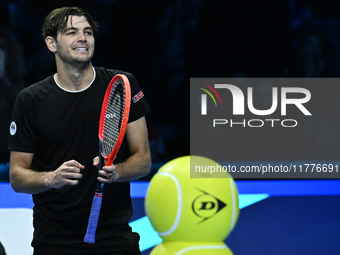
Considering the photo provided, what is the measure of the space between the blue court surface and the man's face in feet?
4.91

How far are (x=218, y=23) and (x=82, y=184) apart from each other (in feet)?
7.41

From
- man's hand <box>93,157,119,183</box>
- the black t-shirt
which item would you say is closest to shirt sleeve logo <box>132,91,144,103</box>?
the black t-shirt

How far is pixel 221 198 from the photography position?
3.38m

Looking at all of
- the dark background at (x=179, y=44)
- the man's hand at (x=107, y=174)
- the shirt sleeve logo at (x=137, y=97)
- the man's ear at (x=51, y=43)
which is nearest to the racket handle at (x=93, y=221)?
the man's hand at (x=107, y=174)

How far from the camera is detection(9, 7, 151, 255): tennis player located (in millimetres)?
2926

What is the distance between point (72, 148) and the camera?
293cm

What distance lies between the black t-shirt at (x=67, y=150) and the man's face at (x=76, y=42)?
142mm

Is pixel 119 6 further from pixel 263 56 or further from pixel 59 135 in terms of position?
pixel 59 135

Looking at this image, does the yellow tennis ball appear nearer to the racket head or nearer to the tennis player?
the tennis player

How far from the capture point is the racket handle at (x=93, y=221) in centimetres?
276

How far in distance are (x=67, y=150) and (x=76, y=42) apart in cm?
46

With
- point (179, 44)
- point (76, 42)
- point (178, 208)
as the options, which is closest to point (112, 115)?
point (76, 42)

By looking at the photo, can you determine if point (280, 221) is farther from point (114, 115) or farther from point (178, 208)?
point (114, 115)

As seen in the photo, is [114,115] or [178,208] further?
[178,208]
